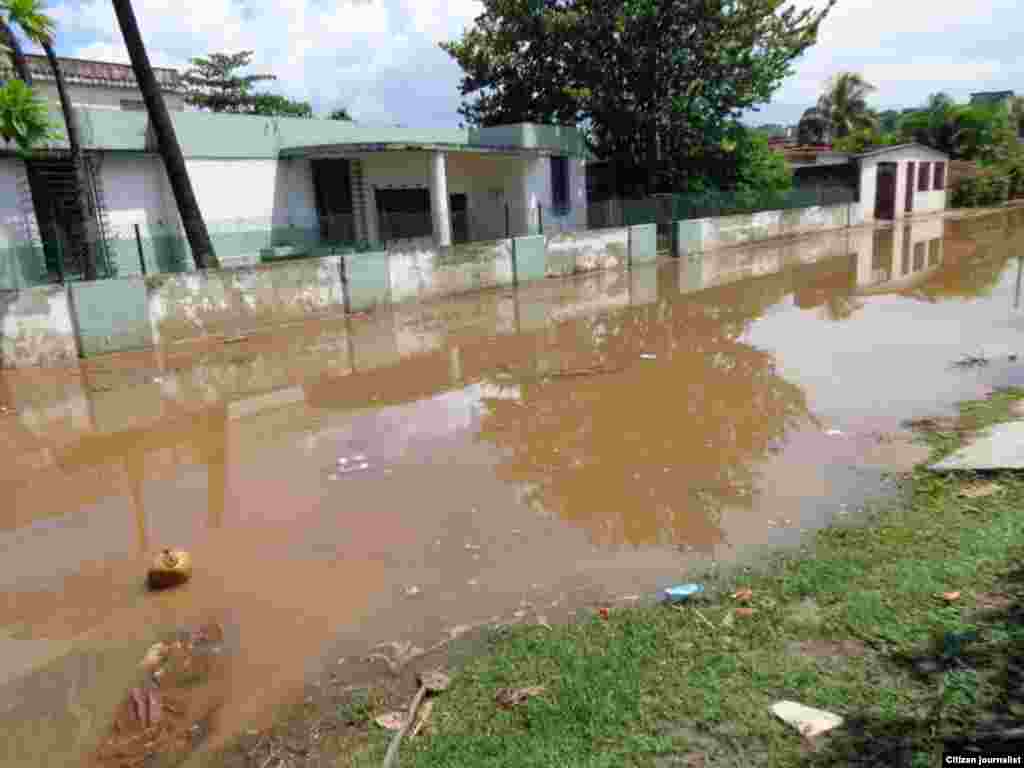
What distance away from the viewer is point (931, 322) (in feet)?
38.4

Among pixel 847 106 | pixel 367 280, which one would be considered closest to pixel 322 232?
pixel 367 280

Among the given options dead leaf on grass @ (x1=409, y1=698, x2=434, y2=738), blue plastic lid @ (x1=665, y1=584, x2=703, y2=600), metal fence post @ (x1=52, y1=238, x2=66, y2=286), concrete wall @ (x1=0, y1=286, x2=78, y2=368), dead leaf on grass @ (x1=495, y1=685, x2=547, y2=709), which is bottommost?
dead leaf on grass @ (x1=409, y1=698, x2=434, y2=738)

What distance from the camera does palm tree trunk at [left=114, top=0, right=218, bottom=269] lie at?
43.5ft

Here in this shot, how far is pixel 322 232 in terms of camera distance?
69.1 ft

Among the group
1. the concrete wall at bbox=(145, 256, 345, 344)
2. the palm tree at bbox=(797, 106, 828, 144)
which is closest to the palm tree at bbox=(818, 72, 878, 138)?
Answer: the palm tree at bbox=(797, 106, 828, 144)

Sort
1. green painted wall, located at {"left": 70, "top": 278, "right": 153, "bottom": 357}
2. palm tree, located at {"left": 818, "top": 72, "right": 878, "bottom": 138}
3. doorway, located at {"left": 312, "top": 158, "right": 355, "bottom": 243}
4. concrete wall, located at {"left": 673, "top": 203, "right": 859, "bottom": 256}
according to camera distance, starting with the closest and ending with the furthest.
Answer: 1. green painted wall, located at {"left": 70, "top": 278, "right": 153, "bottom": 357}
2. doorway, located at {"left": 312, "top": 158, "right": 355, "bottom": 243}
3. concrete wall, located at {"left": 673, "top": 203, "right": 859, "bottom": 256}
4. palm tree, located at {"left": 818, "top": 72, "right": 878, "bottom": 138}

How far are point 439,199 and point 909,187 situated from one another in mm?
26187

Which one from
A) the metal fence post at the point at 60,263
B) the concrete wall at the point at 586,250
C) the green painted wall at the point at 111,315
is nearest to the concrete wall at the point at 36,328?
the green painted wall at the point at 111,315

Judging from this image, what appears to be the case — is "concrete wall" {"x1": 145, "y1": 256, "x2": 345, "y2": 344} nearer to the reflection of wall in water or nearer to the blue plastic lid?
the blue plastic lid

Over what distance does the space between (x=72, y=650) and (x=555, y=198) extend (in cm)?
2593

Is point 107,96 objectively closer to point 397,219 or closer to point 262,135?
point 262,135

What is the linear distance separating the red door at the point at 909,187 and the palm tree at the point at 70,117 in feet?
114

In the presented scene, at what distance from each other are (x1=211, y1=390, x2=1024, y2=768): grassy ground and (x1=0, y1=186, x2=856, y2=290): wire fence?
12.1 meters

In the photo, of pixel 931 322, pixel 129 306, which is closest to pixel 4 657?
pixel 129 306
